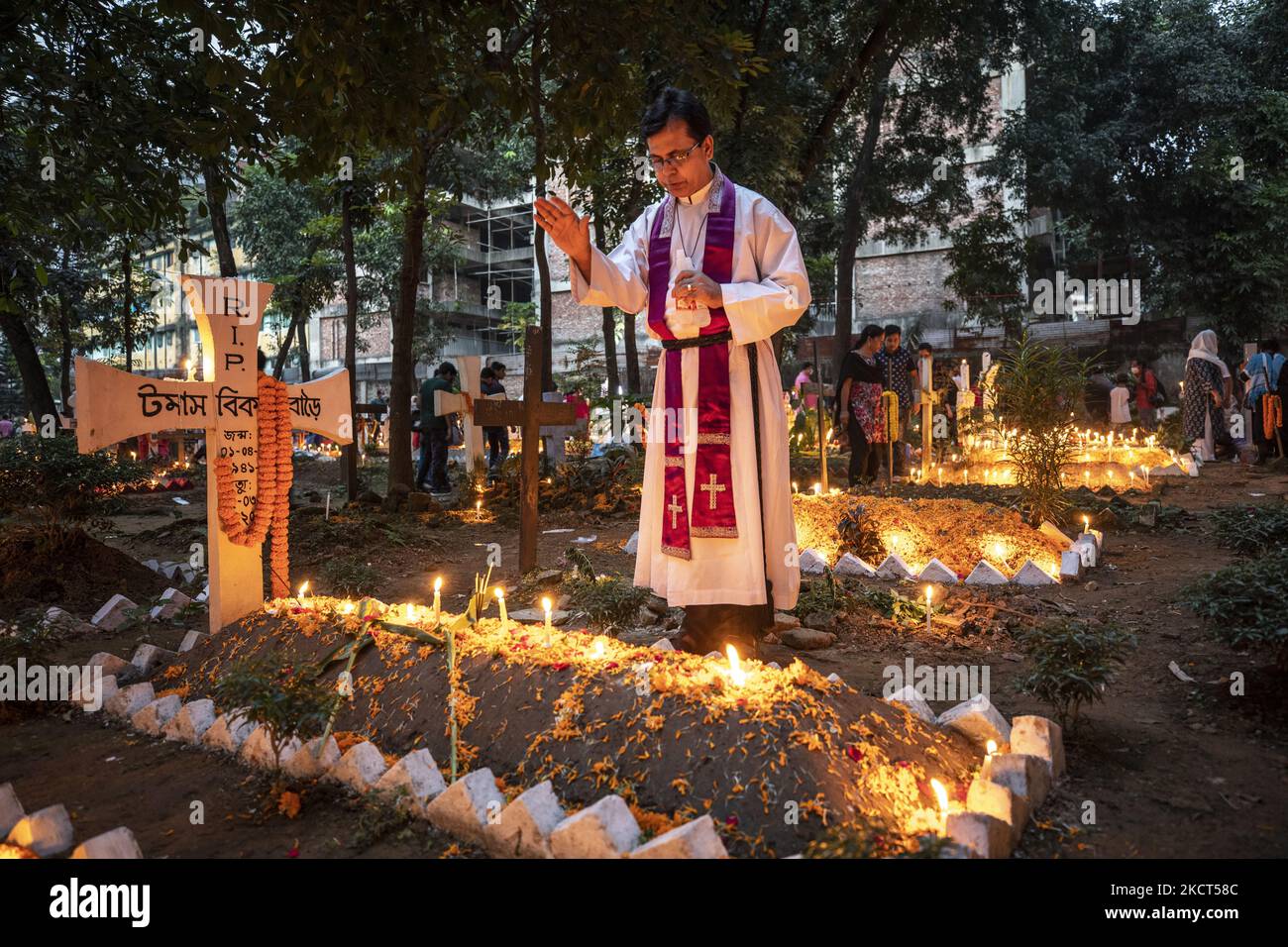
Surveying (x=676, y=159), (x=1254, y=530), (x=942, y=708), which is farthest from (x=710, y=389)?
(x=1254, y=530)

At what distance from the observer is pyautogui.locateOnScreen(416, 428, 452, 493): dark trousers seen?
1369cm

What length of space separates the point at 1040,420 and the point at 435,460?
30.6ft

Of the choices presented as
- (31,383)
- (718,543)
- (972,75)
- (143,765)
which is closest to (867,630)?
(718,543)

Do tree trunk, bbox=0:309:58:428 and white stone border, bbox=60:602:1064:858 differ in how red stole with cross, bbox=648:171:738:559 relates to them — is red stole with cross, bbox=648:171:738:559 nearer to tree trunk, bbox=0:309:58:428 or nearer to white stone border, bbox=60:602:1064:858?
white stone border, bbox=60:602:1064:858

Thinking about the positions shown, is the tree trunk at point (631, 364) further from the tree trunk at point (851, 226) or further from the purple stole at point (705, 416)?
the purple stole at point (705, 416)

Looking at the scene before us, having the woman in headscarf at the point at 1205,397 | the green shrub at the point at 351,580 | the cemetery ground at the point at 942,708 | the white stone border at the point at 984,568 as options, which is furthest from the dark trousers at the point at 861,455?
the green shrub at the point at 351,580

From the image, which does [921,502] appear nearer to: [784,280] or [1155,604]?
[1155,604]

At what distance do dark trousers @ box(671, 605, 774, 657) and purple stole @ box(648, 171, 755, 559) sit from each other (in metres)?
0.32

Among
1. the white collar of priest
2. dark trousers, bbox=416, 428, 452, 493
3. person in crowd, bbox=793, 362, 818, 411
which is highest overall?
the white collar of priest

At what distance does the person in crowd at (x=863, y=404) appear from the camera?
10.6 metres

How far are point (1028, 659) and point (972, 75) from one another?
18069 millimetres

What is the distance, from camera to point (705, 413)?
4277 millimetres

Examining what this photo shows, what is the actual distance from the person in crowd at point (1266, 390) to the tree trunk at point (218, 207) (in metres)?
14.1

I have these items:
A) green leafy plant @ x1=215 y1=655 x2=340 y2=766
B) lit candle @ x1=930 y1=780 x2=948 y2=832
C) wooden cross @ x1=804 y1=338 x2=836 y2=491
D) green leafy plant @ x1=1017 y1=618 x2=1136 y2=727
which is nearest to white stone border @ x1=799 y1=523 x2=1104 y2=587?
wooden cross @ x1=804 y1=338 x2=836 y2=491
